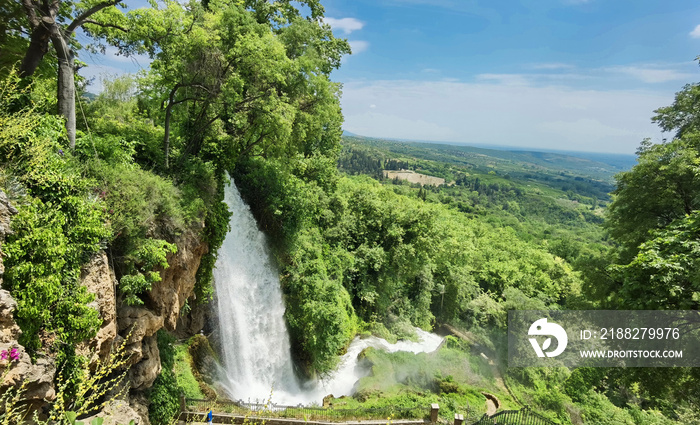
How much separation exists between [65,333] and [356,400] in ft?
43.4

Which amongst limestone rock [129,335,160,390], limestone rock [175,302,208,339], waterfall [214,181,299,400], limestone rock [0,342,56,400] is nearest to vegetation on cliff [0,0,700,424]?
limestone rock [0,342,56,400]

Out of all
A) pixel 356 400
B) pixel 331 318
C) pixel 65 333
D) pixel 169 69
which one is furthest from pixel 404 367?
pixel 169 69

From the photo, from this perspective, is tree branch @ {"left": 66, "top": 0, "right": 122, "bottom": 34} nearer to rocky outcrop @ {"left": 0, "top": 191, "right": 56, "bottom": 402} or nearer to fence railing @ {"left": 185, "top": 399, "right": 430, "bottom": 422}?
rocky outcrop @ {"left": 0, "top": 191, "right": 56, "bottom": 402}

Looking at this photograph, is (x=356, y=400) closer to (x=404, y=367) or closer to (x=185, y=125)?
(x=404, y=367)

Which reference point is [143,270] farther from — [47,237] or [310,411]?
[310,411]

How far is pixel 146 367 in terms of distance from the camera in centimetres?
969

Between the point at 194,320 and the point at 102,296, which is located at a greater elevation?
the point at 102,296

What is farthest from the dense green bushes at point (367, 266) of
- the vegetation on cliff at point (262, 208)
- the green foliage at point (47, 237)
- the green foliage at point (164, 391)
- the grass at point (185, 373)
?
the green foliage at point (47, 237)

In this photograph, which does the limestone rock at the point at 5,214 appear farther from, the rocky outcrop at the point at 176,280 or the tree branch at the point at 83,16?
the tree branch at the point at 83,16

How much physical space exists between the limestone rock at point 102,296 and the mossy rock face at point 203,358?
6.54 metres

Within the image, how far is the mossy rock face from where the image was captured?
13.6m

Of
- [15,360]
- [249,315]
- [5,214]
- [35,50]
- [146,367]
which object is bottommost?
[249,315]

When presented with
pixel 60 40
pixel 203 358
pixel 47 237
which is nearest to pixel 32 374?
pixel 47 237

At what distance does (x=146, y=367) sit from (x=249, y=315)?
19.4 feet
